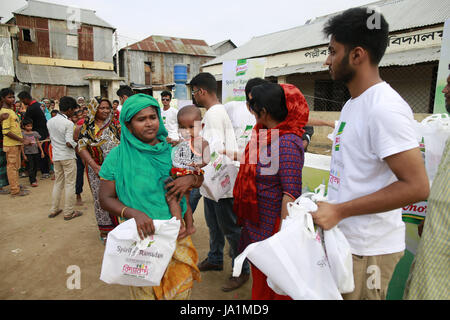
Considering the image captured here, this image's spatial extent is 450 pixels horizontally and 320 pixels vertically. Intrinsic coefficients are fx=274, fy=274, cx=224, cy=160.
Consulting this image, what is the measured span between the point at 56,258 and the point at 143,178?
7.97 feet

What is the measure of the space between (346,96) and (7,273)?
40.5ft

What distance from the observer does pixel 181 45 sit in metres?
28.9

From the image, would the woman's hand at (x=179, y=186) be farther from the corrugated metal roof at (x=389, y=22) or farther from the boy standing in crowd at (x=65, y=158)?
the corrugated metal roof at (x=389, y=22)

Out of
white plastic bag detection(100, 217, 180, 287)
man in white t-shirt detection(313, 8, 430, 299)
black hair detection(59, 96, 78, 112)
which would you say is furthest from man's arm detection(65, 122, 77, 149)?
man in white t-shirt detection(313, 8, 430, 299)

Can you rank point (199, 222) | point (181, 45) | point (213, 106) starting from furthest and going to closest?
point (181, 45)
point (199, 222)
point (213, 106)

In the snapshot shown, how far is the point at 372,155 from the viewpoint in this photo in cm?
116

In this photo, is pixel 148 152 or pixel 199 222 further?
pixel 199 222

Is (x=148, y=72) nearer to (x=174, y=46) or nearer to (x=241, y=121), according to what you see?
(x=174, y=46)

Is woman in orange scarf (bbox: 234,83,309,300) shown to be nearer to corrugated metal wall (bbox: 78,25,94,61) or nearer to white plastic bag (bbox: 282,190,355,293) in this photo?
white plastic bag (bbox: 282,190,355,293)

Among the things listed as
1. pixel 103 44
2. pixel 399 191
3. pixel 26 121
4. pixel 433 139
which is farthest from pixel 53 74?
pixel 399 191

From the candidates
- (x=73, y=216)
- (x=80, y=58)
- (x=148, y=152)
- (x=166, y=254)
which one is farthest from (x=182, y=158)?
(x=80, y=58)
